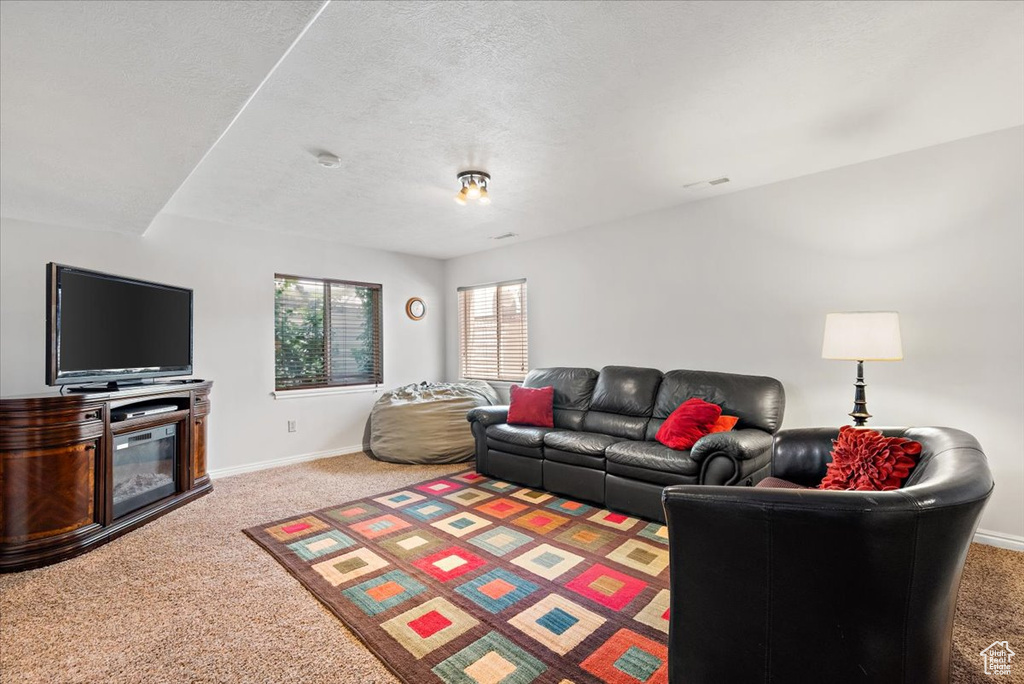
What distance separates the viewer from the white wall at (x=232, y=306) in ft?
11.0

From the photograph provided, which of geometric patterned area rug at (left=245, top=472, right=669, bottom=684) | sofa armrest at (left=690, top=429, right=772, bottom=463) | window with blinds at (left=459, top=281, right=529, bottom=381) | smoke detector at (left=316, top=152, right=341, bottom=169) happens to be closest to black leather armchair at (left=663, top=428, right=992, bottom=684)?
geometric patterned area rug at (left=245, top=472, right=669, bottom=684)

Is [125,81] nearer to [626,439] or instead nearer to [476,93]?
[476,93]

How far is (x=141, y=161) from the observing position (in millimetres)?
2371

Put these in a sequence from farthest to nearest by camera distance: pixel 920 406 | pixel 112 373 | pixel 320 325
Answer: pixel 320 325 < pixel 112 373 < pixel 920 406

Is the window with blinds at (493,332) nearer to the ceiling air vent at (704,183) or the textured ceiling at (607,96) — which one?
the textured ceiling at (607,96)

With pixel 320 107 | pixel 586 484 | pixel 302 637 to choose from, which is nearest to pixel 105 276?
pixel 320 107

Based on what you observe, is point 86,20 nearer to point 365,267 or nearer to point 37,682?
point 37,682

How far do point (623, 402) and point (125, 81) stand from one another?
3646 millimetres

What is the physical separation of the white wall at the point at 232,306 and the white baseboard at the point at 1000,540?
5.29 meters

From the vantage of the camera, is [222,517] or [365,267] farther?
[365,267]

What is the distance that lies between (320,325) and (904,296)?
5.23 meters

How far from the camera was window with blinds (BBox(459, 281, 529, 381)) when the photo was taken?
5461 mm

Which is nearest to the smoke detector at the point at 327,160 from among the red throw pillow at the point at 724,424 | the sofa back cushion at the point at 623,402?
the sofa back cushion at the point at 623,402

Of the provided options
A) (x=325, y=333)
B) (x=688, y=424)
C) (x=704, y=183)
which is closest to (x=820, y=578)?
(x=688, y=424)
